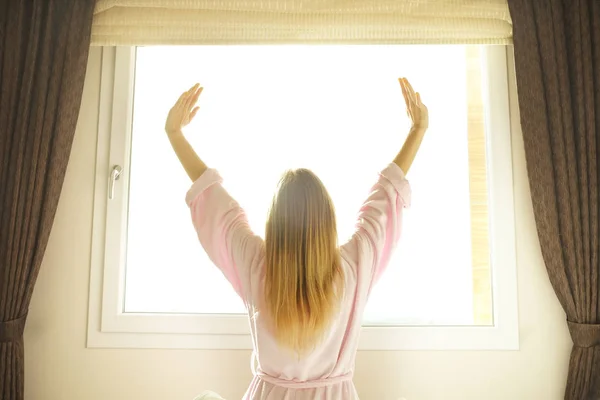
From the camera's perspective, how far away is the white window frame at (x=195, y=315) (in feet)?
5.33

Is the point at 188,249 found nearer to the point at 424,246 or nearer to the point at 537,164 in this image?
the point at 424,246

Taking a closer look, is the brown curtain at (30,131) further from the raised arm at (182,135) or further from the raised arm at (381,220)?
the raised arm at (381,220)

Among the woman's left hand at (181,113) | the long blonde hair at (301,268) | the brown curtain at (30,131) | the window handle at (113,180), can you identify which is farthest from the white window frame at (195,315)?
the long blonde hair at (301,268)

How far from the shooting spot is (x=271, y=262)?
Answer: 3.80ft

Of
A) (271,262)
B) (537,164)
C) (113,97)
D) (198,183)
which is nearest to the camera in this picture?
(271,262)

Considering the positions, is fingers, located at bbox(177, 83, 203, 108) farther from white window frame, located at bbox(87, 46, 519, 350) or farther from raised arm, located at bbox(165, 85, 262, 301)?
white window frame, located at bbox(87, 46, 519, 350)

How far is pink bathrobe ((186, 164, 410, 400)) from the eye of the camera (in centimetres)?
120

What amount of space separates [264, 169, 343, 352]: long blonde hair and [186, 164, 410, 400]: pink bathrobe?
0.04 m

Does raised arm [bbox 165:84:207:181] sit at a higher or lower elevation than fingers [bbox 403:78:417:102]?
lower

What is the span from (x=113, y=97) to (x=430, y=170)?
49.0 inches

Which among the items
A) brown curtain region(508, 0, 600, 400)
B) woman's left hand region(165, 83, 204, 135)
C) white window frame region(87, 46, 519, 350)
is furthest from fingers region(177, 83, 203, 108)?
brown curtain region(508, 0, 600, 400)

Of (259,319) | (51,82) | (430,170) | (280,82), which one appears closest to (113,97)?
(51,82)

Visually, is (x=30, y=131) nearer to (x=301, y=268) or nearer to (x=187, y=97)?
(x=187, y=97)

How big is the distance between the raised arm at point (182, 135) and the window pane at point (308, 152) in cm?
30
